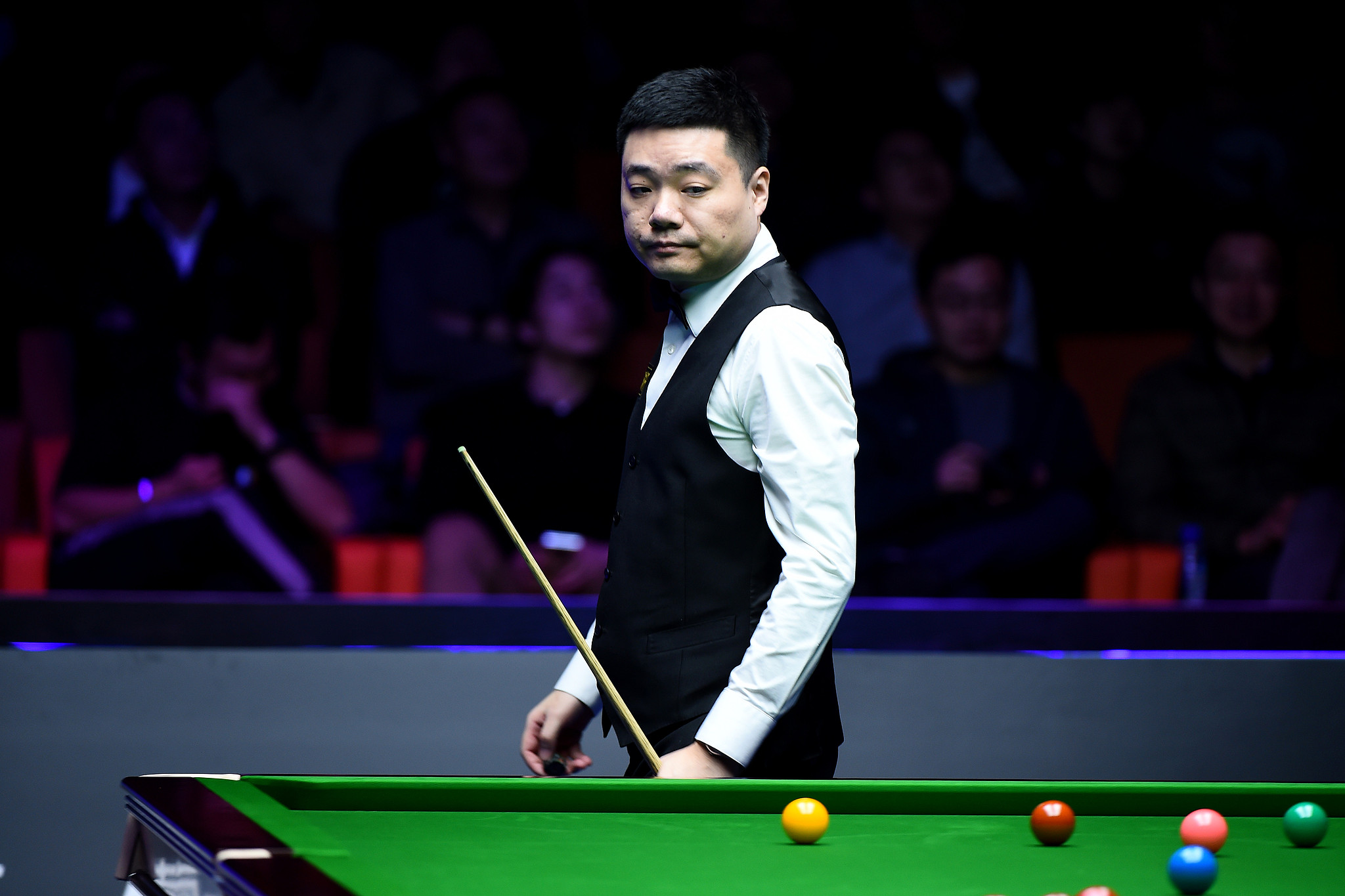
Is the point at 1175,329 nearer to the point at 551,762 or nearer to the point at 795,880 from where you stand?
the point at 551,762

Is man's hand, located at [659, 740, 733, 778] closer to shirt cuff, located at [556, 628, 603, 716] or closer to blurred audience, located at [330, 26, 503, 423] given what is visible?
shirt cuff, located at [556, 628, 603, 716]

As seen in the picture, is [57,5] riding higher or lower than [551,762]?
higher

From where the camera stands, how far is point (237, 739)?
127 inches

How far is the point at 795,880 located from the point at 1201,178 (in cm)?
412

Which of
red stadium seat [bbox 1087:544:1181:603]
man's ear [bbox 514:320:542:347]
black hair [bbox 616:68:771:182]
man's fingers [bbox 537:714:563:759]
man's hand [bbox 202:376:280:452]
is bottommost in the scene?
red stadium seat [bbox 1087:544:1181:603]

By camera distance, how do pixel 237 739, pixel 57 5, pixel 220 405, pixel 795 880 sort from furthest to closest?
pixel 57 5, pixel 220 405, pixel 237 739, pixel 795 880

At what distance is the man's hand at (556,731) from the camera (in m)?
1.78

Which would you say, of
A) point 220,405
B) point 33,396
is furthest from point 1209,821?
point 33,396

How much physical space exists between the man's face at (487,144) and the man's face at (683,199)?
2.91 metres

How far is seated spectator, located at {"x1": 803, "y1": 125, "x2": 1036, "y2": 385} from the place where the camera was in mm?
4449

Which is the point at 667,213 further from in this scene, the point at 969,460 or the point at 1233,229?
the point at 1233,229

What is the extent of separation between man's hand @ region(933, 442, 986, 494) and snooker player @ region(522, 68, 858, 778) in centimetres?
267

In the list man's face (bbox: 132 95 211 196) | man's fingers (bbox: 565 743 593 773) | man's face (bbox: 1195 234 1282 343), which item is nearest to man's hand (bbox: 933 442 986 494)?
man's face (bbox: 1195 234 1282 343)

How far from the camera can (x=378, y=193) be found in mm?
4551
